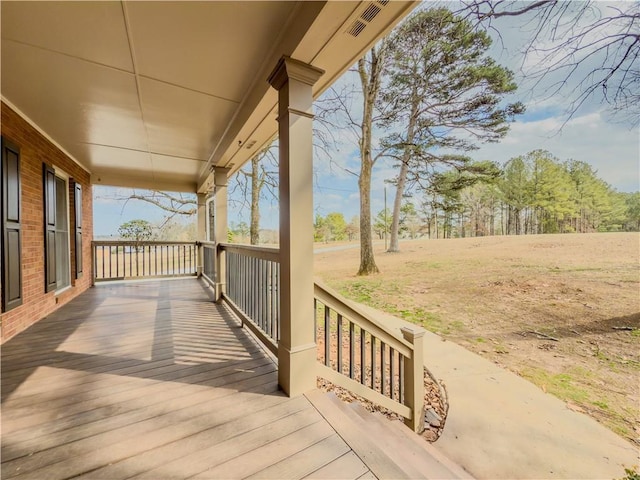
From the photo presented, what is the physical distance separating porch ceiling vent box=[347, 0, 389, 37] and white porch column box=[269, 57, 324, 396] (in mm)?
381

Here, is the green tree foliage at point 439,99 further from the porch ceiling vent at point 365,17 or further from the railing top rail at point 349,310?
the railing top rail at point 349,310

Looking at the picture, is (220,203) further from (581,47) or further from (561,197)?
(561,197)

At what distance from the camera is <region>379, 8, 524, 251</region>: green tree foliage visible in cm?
748

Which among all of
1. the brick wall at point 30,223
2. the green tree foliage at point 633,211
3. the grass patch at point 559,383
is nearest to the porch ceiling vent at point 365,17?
the brick wall at point 30,223

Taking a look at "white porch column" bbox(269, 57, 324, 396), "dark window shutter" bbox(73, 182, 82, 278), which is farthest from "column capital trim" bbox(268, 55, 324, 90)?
"dark window shutter" bbox(73, 182, 82, 278)

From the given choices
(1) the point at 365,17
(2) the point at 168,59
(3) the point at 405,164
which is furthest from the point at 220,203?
(3) the point at 405,164

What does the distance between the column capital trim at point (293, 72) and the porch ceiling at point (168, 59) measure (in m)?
0.05

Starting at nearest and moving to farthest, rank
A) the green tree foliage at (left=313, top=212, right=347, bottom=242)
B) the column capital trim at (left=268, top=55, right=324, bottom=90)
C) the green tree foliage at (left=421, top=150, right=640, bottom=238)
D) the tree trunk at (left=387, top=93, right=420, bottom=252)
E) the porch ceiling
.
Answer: the porch ceiling, the column capital trim at (left=268, top=55, right=324, bottom=90), the tree trunk at (left=387, top=93, right=420, bottom=252), the green tree foliage at (left=421, top=150, right=640, bottom=238), the green tree foliage at (left=313, top=212, right=347, bottom=242)

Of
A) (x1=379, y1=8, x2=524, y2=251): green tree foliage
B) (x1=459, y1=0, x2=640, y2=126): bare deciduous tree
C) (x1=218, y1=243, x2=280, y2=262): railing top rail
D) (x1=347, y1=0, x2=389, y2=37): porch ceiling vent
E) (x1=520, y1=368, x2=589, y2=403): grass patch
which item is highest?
(x1=379, y1=8, x2=524, y2=251): green tree foliage

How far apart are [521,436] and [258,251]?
303cm

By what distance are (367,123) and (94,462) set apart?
9575mm

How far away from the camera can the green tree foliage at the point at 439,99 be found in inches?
294

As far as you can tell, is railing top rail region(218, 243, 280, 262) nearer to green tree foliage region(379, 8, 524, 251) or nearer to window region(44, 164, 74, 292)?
window region(44, 164, 74, 292)

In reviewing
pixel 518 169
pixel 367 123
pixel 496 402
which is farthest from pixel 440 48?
pixel 518 169
